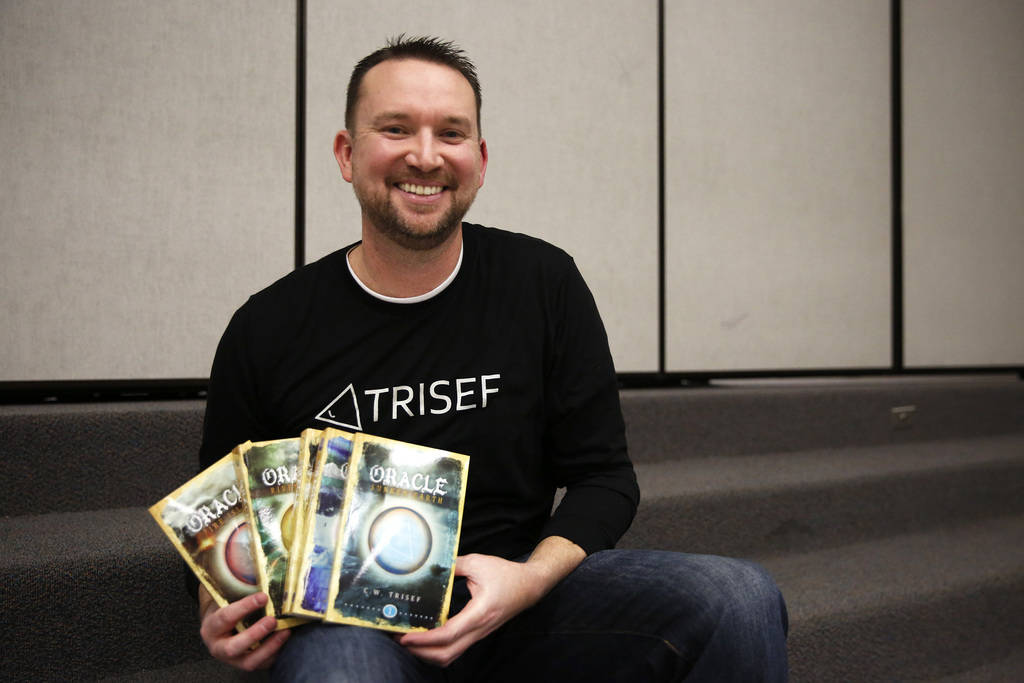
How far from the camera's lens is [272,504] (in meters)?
0.89

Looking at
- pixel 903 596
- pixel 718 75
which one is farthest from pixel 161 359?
pixel 718 75

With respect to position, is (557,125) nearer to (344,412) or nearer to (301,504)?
(344,412)

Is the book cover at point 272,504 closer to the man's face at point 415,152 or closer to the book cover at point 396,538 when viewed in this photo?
the book cover at point 396,538

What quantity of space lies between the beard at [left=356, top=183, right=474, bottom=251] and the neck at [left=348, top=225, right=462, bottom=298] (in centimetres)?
1

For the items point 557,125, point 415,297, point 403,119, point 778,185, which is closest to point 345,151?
point 403,119

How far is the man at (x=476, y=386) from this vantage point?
0.98 metres

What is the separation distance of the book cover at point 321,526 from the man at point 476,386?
0.58 ft

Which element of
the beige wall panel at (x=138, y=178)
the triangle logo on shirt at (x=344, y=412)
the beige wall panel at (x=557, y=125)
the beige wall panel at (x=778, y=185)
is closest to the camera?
the triangle logo on shirt at (x=344, y=412)

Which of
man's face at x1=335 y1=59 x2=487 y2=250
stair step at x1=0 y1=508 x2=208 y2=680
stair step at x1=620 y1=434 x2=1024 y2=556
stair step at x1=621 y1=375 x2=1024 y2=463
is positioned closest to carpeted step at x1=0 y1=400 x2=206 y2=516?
stair step at x1=0 y1=508 x2=208 y2=680

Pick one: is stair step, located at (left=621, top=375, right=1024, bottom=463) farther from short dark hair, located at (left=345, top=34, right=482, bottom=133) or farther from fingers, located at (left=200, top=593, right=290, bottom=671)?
fingers, located at (left=200, top=593, right=290, bottom=671)

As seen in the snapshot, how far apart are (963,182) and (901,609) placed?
2301 millimetres

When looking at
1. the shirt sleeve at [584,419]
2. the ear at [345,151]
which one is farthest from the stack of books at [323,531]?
the ear at [345,151]

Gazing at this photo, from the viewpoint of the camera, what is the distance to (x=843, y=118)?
9.80 feet

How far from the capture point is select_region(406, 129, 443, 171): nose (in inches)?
44.6
